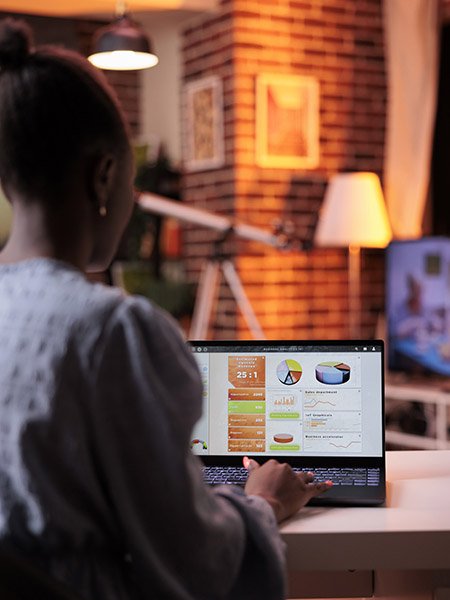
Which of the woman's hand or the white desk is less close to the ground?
the woman's hand

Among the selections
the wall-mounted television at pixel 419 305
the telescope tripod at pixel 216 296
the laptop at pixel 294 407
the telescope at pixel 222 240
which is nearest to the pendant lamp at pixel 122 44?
the telescope at pixel 222 240

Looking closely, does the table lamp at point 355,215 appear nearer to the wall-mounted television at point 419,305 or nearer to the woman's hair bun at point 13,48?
the wall-mounted television at point 419,305

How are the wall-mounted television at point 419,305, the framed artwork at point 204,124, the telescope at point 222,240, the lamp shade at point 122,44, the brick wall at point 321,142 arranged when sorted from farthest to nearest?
1. the framed artwork at point 204,124
2. the brick wall at point 321,142
3. the telescope at point 222,240
4. the wall-mounted television at point 419,305
5. the lamp shade at point 122,44

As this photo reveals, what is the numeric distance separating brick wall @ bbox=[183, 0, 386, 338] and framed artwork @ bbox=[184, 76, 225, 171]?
0.06 metres

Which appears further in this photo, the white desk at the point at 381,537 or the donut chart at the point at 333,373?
the donut chart at the point at 333,373

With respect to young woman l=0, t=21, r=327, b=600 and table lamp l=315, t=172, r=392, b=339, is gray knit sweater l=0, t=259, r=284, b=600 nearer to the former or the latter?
young woman l=0, t=21, r=327, b=600

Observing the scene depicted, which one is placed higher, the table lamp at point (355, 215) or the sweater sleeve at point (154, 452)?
the table lamp at point (355, 215)

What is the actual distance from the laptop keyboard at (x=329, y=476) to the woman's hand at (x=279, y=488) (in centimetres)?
13

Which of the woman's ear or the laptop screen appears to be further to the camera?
the laptop screen

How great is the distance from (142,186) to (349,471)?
4.41 m

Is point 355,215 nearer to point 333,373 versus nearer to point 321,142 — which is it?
point 321,142

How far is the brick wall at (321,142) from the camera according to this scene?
16.5 ft

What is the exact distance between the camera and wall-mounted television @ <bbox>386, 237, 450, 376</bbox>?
4211 millimetres

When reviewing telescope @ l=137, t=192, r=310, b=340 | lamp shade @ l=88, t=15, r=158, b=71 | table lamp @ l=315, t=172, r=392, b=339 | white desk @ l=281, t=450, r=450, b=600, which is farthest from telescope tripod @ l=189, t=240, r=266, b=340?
white desk @ l=281, t=450, r=450, b=600
